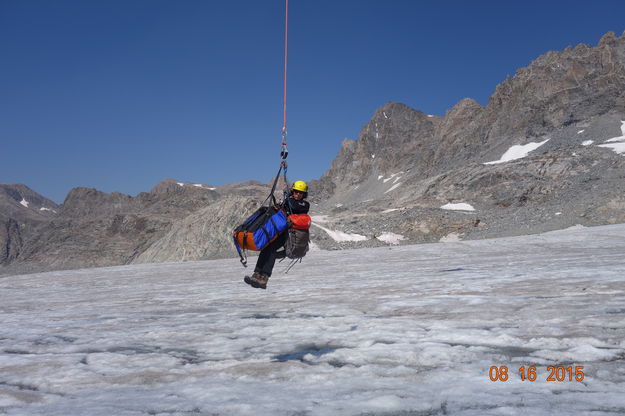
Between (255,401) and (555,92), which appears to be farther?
(555,92)

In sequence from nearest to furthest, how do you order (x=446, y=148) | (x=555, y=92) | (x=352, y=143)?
(x=555, y=92)
(x=446, y=148)
(x=352, y=143)

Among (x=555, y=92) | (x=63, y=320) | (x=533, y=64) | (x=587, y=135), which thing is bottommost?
(x=63, y=320)

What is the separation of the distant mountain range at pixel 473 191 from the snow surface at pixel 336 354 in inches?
1136

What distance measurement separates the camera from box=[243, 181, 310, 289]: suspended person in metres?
7.71

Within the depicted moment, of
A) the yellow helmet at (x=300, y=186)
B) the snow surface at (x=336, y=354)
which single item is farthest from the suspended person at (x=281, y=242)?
the snow surface at (x=336, y=354)

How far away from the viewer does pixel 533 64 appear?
3730 inches

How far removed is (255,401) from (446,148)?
105m

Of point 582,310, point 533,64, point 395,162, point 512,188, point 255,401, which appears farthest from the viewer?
point 395,162

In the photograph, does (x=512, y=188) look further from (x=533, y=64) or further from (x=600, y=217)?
(x=533, y=64)

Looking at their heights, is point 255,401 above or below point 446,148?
below

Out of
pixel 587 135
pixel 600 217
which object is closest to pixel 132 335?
pixel 600 217
